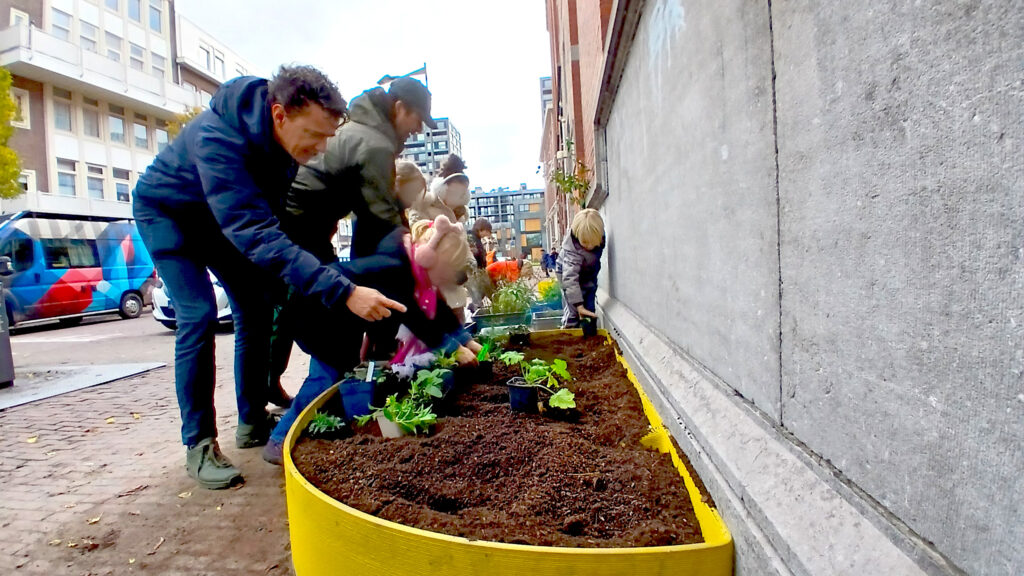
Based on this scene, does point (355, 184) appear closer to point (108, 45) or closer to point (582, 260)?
point (582, 260)

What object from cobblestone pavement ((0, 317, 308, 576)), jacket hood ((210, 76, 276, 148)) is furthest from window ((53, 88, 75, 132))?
jacket hood ((210, 76, 276, 148))

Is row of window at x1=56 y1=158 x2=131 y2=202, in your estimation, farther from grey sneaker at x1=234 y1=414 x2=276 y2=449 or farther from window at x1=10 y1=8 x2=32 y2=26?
Result: grey sneaker at x1=234 y1=414 x2=276 y2=449

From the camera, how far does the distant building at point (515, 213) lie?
9501 centimetres

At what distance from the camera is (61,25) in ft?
77.4

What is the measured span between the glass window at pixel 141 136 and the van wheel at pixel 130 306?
16505 mm

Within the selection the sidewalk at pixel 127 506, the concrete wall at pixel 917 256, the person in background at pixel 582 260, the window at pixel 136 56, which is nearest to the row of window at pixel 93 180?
the window at pixel 136 56

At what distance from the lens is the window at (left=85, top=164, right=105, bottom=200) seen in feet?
77.6

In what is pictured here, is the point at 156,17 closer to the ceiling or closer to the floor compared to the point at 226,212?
closer to the ceiling

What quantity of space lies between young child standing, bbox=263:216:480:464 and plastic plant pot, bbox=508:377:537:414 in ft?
2.09

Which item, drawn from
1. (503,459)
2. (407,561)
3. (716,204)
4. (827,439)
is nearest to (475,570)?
(407,561)

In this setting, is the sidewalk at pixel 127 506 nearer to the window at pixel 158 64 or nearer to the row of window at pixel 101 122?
the row of window at pixel 101 122

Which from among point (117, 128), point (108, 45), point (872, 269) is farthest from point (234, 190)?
point (108, 45)

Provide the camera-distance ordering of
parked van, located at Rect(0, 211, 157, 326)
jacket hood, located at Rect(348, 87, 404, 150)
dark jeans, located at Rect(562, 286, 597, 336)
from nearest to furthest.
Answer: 1. jacket hood, located at Rect(348, 87, 404, 150)
2. dark jeans, located at Rect(562, 286, 597, 336)
3. parked van, located at Rect(0, 211, 157, 326)

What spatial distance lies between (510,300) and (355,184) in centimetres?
265
